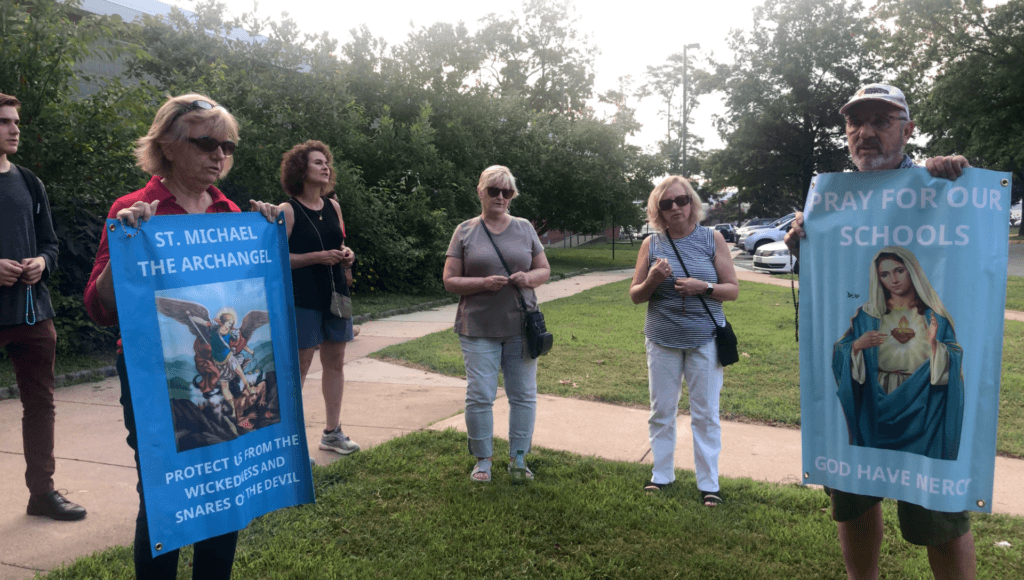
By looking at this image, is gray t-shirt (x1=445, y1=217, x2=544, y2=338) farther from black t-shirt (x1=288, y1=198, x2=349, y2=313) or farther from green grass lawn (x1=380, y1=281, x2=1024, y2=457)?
green grass lawn (x1=380, y1=281, x2=1024, y2=457)

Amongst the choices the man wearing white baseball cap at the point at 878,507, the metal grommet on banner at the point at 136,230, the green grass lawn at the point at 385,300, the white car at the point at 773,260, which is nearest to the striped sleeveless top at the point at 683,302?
the man wearing white baseball cap at the point at 878,507

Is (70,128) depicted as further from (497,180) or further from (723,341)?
(723,341)

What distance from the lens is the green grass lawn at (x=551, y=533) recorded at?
3.29 meters

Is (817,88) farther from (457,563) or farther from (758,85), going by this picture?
(457,563)

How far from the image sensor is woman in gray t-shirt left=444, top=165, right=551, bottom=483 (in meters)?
4.31

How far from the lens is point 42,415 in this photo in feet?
12.2

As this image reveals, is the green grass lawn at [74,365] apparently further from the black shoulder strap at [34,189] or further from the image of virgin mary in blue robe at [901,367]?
the image of virgin mary in blue robe at [901,367]

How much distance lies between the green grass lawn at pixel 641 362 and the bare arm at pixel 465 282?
2.50m

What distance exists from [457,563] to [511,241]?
1873mm

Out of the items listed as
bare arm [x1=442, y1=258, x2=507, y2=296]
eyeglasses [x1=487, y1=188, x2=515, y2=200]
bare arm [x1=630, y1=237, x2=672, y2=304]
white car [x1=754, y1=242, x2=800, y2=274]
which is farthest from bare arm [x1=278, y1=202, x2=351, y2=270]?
white car [x1=754, y1=242, x2=800, y2=274]

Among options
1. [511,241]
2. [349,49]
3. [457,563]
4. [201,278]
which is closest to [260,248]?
[201,278]

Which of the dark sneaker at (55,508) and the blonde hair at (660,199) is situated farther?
the blonde hair at (660,199)

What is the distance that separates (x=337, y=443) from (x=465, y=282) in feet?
5.06

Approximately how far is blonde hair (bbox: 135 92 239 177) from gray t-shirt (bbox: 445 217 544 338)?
79.3 inches
